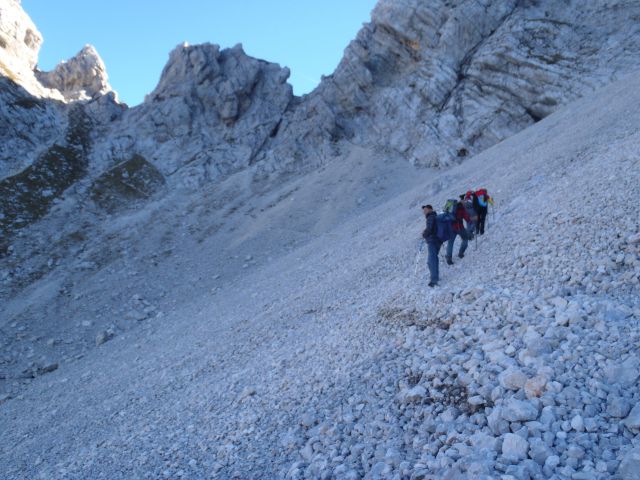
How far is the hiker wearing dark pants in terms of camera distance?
1390cm

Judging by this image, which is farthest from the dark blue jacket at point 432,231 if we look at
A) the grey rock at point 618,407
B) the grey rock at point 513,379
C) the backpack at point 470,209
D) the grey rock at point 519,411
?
the grey rock at point 618,407

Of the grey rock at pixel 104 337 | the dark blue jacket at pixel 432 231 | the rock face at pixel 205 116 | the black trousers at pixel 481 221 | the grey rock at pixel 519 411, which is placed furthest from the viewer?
the rock face at pixel 205 116

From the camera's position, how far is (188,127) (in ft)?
229

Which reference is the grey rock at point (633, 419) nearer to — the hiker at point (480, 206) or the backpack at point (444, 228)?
the backpack at point (444, 228)

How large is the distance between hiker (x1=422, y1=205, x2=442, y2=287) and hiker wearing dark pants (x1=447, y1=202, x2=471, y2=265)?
77 cm

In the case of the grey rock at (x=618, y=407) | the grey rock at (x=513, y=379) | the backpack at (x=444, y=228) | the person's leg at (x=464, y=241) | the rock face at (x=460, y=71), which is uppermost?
the rock face at (x=460, y=71)

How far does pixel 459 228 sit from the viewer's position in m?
14.0

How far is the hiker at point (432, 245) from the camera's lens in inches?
499

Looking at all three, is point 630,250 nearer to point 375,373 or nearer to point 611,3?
point 375,373

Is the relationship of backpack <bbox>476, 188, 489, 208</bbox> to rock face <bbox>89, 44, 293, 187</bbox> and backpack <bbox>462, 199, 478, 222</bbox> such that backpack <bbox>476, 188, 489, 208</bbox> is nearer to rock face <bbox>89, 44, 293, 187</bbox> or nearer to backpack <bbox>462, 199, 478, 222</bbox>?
backpack <bbox>462, 199, 478, 222</bbox>

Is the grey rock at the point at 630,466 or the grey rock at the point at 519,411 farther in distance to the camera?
the grey rock at the point at 519,411

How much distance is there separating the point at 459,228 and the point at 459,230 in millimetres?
71

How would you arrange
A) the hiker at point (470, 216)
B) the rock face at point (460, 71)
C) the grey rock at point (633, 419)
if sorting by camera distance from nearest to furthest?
the grey rock at point (633, 419) → the hiker at point (470, 216) → the rock face at point (460, 71)

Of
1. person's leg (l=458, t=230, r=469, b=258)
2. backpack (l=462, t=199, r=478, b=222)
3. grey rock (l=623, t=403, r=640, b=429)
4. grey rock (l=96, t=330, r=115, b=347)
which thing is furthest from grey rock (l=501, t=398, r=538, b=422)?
grey rock (l=96, t=330, r=115, b=347)
